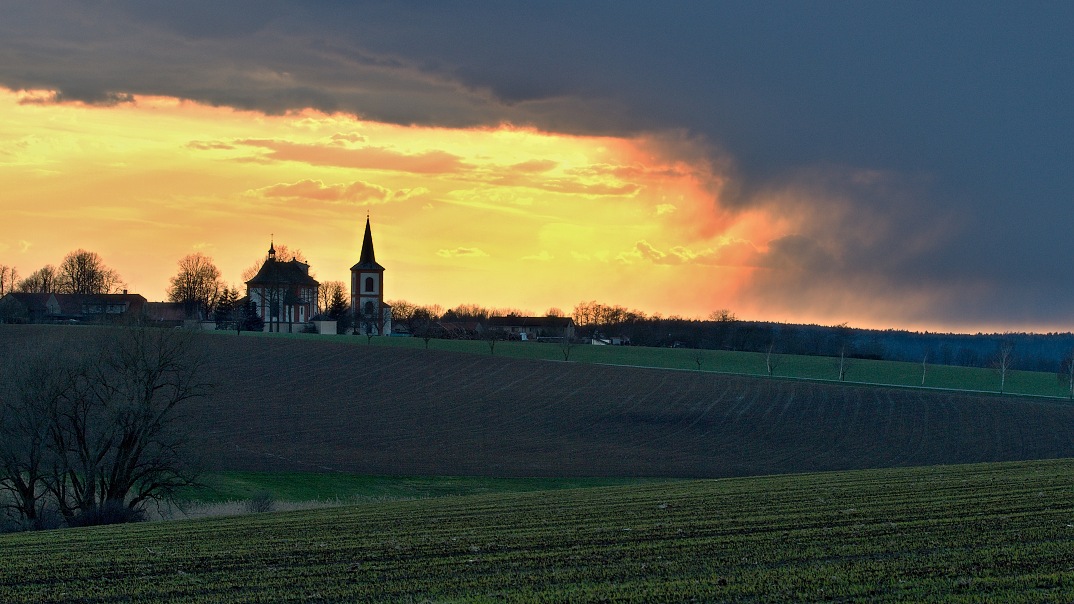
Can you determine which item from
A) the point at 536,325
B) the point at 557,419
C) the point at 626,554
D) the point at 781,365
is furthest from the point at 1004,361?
the point at 536,325

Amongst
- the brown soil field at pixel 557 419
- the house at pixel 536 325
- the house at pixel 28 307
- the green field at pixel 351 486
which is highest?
the house at pixel 28 307

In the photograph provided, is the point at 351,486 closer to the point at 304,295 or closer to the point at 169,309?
the point at 304,295

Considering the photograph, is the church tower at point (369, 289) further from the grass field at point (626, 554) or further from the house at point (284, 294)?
the grass field at point (626, 554)

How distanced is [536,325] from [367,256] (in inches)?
1844

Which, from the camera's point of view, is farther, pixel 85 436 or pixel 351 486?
pixel 351 486

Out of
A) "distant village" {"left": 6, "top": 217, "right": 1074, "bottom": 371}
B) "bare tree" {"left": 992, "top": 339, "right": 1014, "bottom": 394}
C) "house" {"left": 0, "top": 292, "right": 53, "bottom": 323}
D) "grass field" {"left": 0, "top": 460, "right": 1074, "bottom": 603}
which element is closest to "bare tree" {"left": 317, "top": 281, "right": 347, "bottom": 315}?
"distant village" {"left": 6, "top": 217, "right": 1074, "bottom": 371}

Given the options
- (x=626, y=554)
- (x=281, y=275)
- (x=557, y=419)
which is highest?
(x=281, y=275)

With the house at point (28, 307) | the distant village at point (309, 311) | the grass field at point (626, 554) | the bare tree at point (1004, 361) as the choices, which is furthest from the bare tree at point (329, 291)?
the grass field at point (626, 554)

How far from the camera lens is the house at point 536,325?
596 ft

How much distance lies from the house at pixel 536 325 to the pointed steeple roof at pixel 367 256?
2997 cm

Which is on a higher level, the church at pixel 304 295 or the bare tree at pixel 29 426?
the church at pixel 304 295

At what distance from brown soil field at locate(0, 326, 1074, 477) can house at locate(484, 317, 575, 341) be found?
92.8m

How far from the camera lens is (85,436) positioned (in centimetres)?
3822

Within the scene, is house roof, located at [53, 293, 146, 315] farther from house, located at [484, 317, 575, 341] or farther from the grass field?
the grass field
